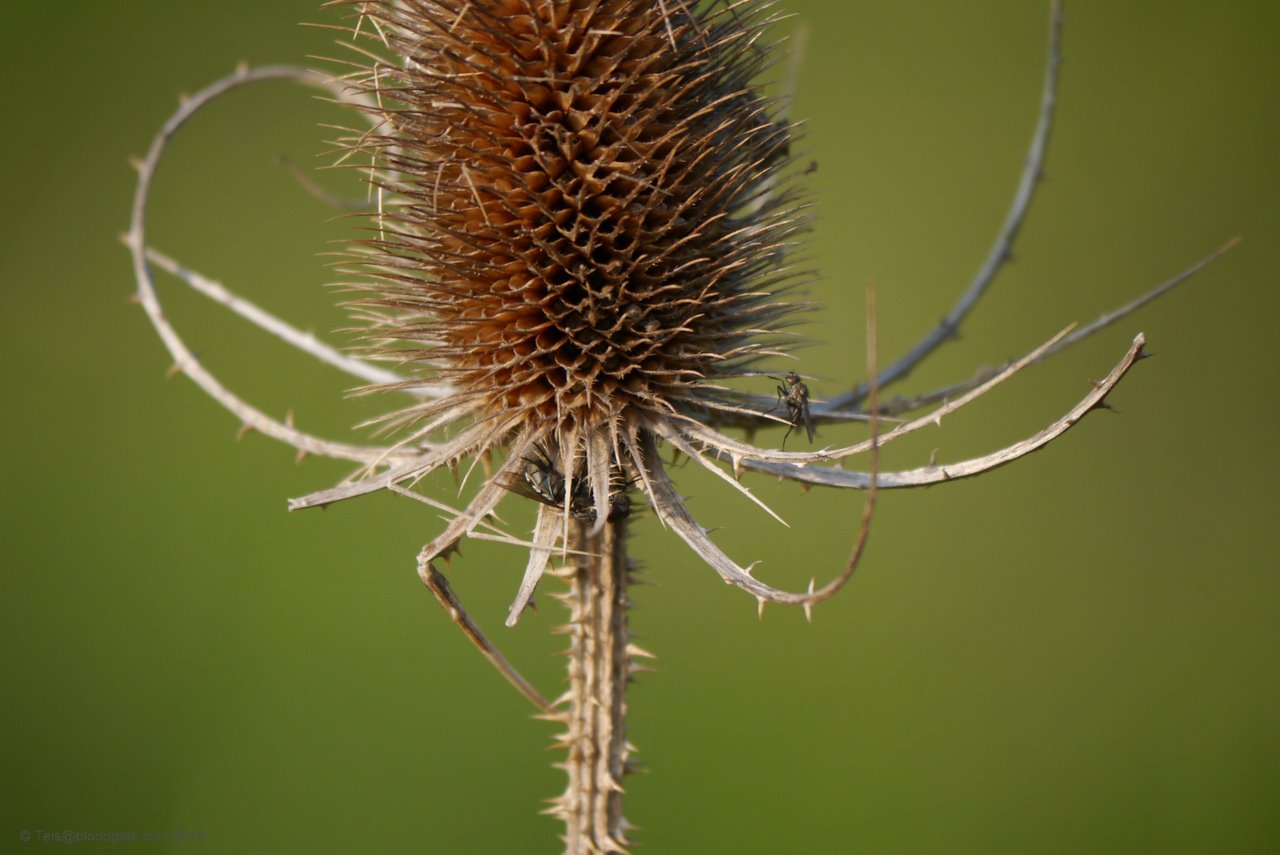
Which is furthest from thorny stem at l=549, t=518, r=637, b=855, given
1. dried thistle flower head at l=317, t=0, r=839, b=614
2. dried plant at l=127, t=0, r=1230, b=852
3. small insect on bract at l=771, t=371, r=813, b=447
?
small insect on bract at l=771, t=371, r=813, b=447

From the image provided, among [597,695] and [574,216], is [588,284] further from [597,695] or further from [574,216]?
[597,695]

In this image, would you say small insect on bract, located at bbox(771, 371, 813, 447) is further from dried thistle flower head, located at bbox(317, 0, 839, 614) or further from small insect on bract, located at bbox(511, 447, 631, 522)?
small insect on bract, located at bbox(511, 447, 631, 522)

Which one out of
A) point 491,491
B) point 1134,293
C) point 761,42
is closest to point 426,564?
point 491,491

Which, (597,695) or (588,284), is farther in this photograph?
(597,695)

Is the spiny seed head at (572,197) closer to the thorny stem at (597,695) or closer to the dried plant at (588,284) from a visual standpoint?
the dried plant at (588,284)

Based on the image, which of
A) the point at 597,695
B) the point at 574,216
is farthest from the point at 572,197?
the point at 597,695

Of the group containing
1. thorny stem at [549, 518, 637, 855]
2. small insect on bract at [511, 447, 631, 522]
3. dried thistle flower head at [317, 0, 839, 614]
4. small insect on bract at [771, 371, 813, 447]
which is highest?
dried thistle flower head at [317, 0, 839, 614]
